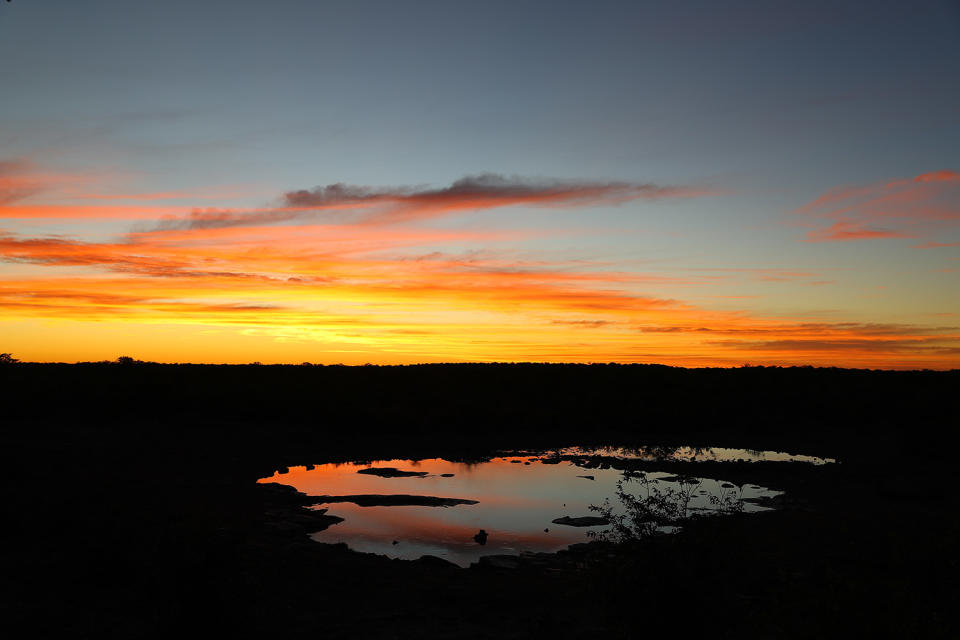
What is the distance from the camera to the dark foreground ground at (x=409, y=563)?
26.2 feet

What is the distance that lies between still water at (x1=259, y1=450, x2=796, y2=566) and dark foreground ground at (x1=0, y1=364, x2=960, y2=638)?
1183mm

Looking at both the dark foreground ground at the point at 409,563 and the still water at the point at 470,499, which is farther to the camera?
the still water at the point at 470,499

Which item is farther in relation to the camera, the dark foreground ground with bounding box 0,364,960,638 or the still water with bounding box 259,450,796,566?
the still water with bounding box 259,450,796,566

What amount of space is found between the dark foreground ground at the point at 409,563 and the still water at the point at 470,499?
1183 mm

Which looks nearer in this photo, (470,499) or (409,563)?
(409,563)

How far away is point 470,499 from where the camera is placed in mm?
19203

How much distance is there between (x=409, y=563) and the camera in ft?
43.1

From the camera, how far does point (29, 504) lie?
15398 mm

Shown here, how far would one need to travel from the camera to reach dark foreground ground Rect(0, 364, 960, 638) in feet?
26.2

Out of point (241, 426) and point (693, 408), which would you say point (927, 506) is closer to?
point (693, 408)

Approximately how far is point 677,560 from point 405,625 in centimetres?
458

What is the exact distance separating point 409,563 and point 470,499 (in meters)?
6.16

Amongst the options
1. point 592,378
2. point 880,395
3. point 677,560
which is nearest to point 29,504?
point 677,560

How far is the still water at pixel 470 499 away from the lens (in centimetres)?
1498
